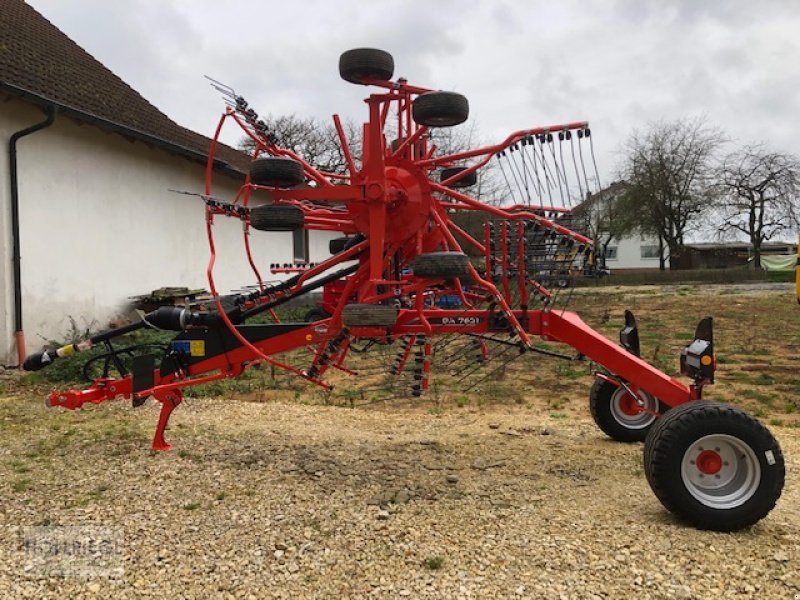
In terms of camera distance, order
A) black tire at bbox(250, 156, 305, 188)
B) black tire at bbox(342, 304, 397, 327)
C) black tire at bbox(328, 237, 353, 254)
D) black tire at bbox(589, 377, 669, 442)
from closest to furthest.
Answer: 1. black tire at bbox(342, 304, 397, 327)
2. black tire at bbox(250, 156, 305, 188)
3. black tire at bbox(589, 377, 669, 442)
4. black tire at bbox(328, 237, 353, 254)

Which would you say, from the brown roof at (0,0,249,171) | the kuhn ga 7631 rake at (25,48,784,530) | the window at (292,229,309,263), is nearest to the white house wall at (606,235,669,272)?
the window at (292,229,309,263)

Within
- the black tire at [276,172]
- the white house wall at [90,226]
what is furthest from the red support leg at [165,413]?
the white house wall at [90,226]

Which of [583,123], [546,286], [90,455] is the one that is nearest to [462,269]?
[546,286]

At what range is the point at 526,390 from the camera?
8.77 meters

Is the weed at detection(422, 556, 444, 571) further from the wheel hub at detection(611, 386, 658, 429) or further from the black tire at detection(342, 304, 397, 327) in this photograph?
the wheel hub at detection(611, 386, 658, 429)

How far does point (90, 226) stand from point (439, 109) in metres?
8.59

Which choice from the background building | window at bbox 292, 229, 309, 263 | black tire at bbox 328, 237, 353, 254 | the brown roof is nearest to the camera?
black tire at bbox 328, 237, 353, 254

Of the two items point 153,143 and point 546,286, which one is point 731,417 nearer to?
point 546,286

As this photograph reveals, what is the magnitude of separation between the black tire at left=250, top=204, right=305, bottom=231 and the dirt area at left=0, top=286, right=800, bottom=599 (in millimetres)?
1829

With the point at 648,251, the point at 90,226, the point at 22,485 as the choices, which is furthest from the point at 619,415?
the point at 648,251

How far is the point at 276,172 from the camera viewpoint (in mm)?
4660

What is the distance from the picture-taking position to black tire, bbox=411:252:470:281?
4.16 meters

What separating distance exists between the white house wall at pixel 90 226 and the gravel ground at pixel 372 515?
3.72 m

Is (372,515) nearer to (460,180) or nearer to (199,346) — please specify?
A: (199,346)
